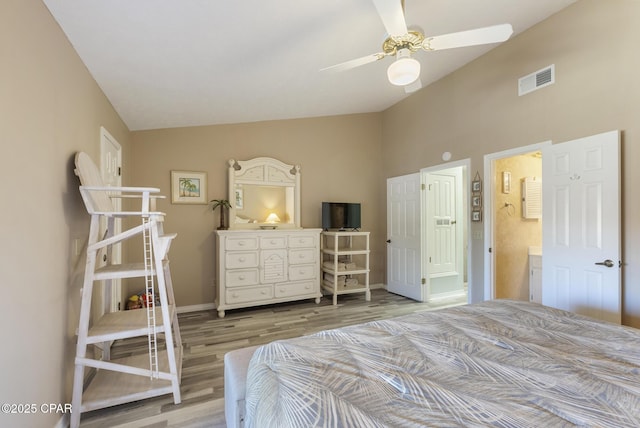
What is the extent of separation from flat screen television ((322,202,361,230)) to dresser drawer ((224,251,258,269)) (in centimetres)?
121

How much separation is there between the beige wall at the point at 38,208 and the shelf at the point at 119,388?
0.15 metres

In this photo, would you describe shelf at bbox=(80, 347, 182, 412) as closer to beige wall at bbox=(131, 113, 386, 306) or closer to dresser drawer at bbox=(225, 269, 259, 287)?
dresser drawer at bbox=(225, 269, 259, 287)

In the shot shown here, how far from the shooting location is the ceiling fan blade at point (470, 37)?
1749mm

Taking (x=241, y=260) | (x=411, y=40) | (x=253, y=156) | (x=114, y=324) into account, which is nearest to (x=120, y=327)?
(x=114, y=324)

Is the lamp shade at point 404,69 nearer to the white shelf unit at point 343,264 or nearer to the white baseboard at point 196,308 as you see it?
the white shelf unit at point 343,264

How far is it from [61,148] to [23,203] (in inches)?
20.6

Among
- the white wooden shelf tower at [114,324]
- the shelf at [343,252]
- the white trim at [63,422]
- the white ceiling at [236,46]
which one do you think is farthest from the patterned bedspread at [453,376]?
the shelf at [343,252]

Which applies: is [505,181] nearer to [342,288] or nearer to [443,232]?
[443,232]

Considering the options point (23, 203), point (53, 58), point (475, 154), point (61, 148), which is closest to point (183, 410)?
point (23, 203)

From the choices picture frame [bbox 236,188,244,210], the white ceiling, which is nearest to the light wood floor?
picture frame [bbox 236,188,244,210]

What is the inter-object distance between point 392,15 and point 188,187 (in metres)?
3.20

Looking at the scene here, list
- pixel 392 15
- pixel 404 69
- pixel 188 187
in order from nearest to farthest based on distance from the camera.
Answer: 1. pixel 392 15
2. pixel 404 69
3. pixel 188 187

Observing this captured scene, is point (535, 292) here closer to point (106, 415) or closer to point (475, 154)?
point (475, 154)

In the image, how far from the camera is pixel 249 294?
3.72m
